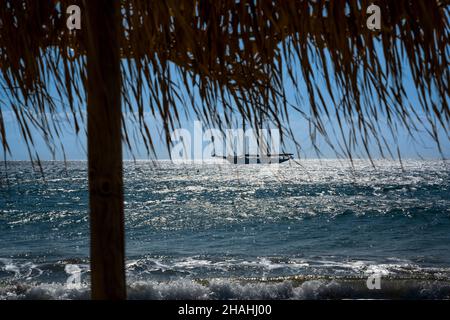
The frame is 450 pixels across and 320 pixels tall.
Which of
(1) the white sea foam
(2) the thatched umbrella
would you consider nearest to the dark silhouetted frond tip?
(2) the thatched umbrella

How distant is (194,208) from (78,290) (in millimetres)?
16364

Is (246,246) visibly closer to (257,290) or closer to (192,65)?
(257,290)

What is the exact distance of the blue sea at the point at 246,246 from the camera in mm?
8391

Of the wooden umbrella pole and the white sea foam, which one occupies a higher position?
the wooden umbrella pole

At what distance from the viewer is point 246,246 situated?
14.8 m

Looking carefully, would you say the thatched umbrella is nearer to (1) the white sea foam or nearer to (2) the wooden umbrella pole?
(2) the wooden umbrella pole

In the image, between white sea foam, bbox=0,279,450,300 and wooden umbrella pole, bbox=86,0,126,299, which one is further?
white sea foam, bbox=0,279,450,300

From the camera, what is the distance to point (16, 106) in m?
1.72

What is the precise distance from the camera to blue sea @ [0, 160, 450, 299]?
8391 mm

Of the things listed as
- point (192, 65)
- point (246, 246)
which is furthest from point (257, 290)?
point (192, 65)

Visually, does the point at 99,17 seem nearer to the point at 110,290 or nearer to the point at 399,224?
the point at 110,290

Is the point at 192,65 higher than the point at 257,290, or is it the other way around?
the point at 192,65

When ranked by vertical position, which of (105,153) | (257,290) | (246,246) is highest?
(105,153)

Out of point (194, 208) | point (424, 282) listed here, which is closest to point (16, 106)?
point (424, 282)
